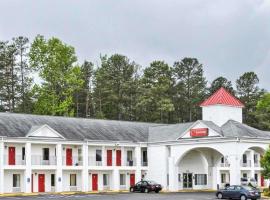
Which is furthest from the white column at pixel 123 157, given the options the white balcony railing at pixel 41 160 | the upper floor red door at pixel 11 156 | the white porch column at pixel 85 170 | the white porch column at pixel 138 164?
the upper floor red door at pixel 11 156

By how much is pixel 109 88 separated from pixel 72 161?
38.8 metres

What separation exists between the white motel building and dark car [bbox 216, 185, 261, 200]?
→ 7.38 meters

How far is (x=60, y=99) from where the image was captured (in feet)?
292

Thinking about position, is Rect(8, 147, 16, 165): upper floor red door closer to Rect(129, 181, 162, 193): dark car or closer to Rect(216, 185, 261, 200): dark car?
Rect(129, 181, 162, 193): dark car

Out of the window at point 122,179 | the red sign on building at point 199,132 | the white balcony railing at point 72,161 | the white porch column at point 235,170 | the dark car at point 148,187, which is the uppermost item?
the red sign on building at point 199,132

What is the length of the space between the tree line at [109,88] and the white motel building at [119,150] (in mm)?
15010

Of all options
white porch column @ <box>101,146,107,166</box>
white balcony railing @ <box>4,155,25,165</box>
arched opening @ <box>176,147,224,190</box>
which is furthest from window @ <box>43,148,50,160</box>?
arched opening @ <box>176,147,224,190</box>

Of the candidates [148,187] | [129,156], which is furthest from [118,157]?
[148,187]

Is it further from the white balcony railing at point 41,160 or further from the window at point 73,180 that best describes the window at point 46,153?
the window at point 73,180

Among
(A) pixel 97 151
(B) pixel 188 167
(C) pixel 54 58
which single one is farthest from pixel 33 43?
(B) pixel 188 167

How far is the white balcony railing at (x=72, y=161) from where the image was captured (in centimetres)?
Result: 6675

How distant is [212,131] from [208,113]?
700cm

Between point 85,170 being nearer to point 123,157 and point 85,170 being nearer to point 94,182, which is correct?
point 94,182

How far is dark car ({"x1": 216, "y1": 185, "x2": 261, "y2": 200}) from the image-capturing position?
50.4 meters
